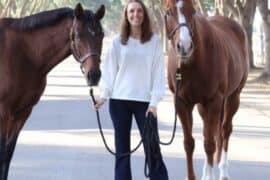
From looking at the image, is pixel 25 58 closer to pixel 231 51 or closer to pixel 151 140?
pixel 151 140

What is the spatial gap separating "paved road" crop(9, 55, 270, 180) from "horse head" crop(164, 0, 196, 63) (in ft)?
7.79

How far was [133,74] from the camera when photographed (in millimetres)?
7023

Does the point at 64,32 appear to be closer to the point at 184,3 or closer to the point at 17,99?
the point at 17,99

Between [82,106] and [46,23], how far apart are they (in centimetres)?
1132

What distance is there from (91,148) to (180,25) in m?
A: 4.47

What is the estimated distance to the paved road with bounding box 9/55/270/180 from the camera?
9664mm

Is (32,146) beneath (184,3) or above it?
beneath

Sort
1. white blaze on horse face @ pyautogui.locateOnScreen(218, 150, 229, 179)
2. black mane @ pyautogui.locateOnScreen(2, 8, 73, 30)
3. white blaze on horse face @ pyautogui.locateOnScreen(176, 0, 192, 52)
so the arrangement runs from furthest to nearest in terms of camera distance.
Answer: white blaze on horse face @ pyautogui.locateOnScreen(218, 150, 229, 179) → white blaze on horse face @ pyautogui.locateOnScreen(176, 0, 192, 52) → black mane @ pyautogui.locateOnScreen(2, 8, 73, 30)

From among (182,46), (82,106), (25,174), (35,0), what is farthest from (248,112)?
(35,0)

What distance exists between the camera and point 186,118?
8.52m

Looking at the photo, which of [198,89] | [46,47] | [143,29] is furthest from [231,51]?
[46,47]

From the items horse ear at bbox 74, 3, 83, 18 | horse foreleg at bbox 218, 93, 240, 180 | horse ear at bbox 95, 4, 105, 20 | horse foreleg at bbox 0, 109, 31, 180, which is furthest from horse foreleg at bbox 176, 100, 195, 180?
horse ear at bbox 74, 3, 83, 18

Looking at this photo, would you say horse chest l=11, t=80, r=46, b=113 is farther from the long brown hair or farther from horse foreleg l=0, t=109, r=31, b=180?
the long brown hair

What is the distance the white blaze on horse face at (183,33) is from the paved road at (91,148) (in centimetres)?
249
